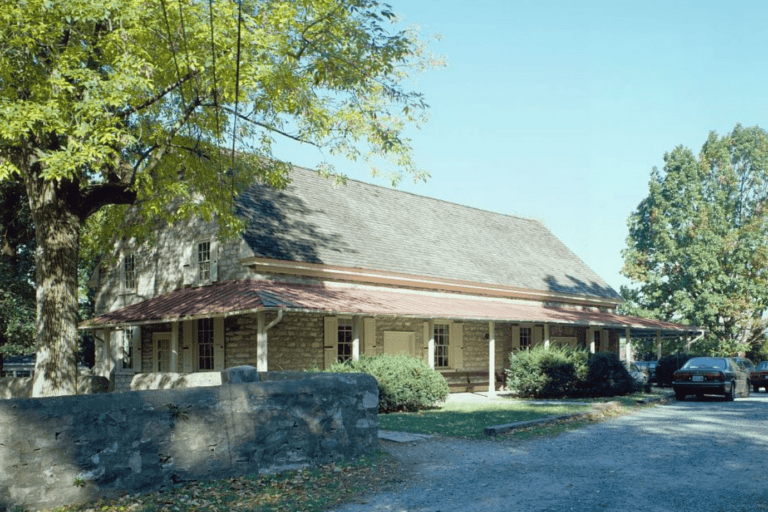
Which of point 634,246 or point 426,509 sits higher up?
point 634,246

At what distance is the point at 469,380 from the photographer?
27.0m

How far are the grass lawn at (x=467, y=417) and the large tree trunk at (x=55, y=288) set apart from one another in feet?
20.9

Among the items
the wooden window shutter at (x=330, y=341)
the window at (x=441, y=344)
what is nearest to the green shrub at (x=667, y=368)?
the window at (x=441, y=344)

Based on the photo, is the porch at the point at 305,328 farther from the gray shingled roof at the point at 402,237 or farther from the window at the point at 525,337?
the gray shingled roof at the point at 402,237

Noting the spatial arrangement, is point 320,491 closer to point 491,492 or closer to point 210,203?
point 491,492

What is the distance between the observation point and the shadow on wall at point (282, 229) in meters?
21.9

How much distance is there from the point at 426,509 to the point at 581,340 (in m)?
28.1

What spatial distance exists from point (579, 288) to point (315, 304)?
61.3 ft

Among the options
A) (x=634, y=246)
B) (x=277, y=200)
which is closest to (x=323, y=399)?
(x=277, y=200)

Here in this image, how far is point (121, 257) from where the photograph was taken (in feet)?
89.3

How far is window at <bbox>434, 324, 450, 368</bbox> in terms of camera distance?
2661 cm

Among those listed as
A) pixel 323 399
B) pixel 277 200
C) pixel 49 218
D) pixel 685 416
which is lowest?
pixel 685 416

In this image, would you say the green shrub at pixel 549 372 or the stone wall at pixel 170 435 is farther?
the green shrub at pixel 549 372

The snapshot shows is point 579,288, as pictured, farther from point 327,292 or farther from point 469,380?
point 327,292
